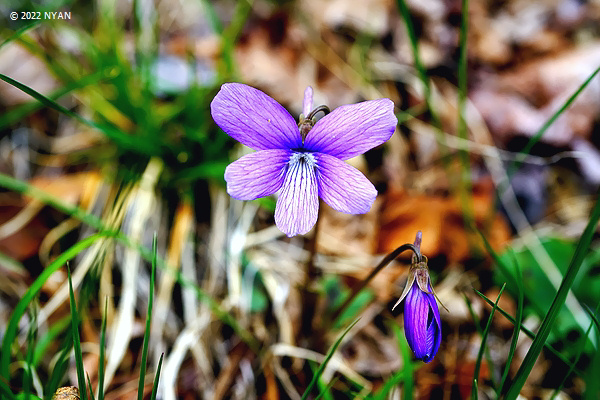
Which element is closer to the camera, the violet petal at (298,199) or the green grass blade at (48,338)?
the violet petal at (298,199)

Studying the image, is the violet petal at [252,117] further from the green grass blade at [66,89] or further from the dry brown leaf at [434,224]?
the dry brown leaf at [434,224]

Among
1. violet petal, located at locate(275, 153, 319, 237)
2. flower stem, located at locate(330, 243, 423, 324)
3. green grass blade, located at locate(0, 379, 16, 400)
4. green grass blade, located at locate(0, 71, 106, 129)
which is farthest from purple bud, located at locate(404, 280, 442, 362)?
green grass blade, located at locate(0, 71, 106, 129)

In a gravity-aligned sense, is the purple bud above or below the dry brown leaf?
above

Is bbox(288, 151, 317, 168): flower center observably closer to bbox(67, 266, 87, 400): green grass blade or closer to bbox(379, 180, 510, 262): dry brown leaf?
bbox(67, 266, 87, 400): green grass blade

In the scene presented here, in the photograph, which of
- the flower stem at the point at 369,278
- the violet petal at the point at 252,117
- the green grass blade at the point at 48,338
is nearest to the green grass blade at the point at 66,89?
the green grass blade at the point at 48,338

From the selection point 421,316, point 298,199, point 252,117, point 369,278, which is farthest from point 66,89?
point 421,316

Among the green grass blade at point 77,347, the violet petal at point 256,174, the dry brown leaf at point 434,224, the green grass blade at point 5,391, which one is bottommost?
the dry brown leaf at point 434,224
